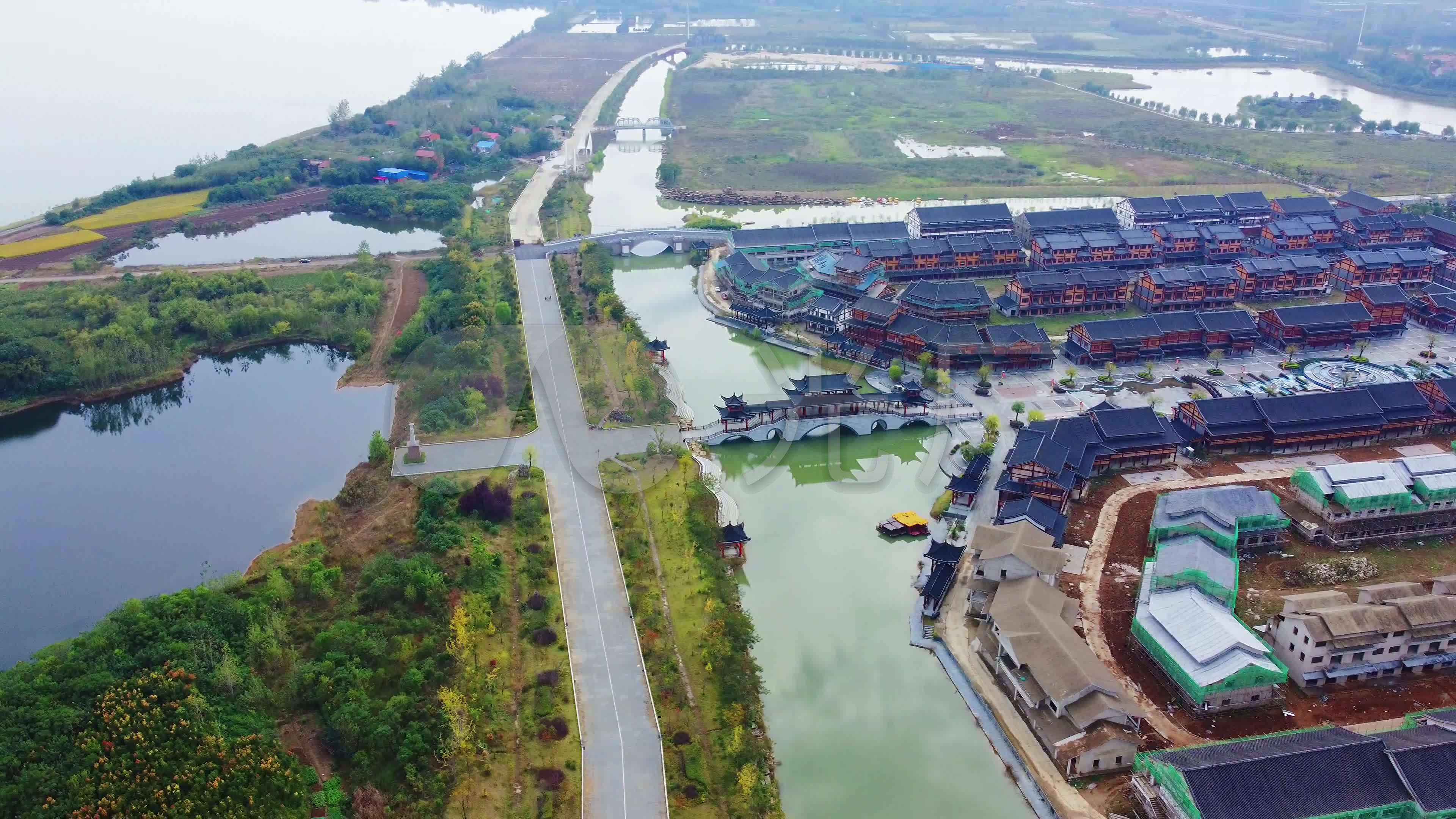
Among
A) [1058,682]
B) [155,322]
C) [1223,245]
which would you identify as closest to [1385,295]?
[1223,245]

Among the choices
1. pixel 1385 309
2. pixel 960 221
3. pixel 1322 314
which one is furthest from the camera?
pixel 960 221

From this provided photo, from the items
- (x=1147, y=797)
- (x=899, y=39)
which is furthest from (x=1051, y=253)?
(x=899, y=39)

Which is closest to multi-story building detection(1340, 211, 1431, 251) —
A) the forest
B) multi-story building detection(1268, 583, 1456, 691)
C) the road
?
multi-story building detection(1268, 583, 1456, 691)

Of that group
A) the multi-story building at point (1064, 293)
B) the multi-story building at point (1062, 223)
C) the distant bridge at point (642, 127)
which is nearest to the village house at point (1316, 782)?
the multi-story building at point (1064, 293)

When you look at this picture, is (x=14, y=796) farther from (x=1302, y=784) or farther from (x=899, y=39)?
(x=899, y=39)

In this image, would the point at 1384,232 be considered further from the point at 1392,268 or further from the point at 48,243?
the point at 48,243
